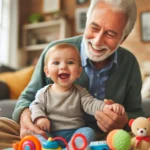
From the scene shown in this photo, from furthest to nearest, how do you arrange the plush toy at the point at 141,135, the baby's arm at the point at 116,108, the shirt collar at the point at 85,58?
the shirt collar at the point at 85,58 → the baby's arm at the point at 116,108 → the plush toy at the point at 141,135

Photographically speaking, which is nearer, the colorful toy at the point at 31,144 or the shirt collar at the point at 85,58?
the colorful toy at the point at 31,144

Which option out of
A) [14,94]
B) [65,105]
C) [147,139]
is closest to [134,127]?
[147,139]

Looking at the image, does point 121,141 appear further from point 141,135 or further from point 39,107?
point 39,107

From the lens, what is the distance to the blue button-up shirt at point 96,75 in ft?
3.31

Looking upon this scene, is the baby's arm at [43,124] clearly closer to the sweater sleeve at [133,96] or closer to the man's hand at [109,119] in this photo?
the man's hand at [109,119]

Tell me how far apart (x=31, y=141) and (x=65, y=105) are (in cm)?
27

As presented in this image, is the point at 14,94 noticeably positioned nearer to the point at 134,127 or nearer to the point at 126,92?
the point at 126,92

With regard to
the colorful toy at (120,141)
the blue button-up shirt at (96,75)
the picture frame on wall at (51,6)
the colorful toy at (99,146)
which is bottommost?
the colorful toy at (99,146)

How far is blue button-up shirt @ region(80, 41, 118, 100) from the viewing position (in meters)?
1.01

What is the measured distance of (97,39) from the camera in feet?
2.94

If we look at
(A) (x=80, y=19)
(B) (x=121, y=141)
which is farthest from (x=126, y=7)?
(A) (x=80, y=19)

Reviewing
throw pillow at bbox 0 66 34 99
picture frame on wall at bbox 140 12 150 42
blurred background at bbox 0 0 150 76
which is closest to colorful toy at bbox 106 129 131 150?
throw pillow at bbox 0 66 34 99

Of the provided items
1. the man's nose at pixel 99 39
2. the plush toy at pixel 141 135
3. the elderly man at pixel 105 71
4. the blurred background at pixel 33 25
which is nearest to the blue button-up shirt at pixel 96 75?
the elderly man at pixel 105 71

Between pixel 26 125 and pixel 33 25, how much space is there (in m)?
2.68
